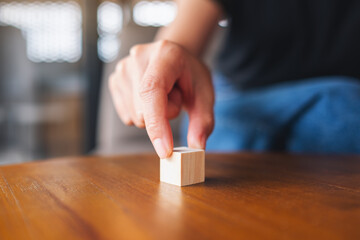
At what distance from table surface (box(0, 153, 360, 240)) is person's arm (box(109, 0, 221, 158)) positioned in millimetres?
74

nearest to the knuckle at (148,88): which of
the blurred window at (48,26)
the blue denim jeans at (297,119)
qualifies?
the blue denim jeans at (297,119)

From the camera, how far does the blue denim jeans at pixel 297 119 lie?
Answer: 903 millimetres

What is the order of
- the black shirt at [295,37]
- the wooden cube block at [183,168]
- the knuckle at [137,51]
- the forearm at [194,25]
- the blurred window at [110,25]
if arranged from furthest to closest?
1. the blurred window at [110,25]
2. the black shirt at [295,37]
3. the forearm at [194,25]
4. the knuckle at [137,51]
5. the wooden cube block at [183,168]

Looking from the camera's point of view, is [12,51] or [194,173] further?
[12,51]

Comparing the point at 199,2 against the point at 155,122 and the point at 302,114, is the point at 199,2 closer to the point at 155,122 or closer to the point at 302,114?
the point at 302,114

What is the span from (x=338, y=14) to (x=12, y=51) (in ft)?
10.9

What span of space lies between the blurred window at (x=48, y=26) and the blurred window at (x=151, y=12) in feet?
2.17

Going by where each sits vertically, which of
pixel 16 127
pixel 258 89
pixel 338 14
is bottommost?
pixel 16 127

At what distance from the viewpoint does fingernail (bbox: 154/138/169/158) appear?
466 millimetres

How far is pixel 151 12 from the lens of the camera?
3.11m

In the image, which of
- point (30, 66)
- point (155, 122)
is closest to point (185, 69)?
point (155, 122)

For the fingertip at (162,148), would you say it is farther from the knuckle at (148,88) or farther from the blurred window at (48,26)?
the blurred window at (48,26)

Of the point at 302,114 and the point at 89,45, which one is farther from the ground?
the point at 89,45

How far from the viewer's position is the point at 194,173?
0.45 metres
